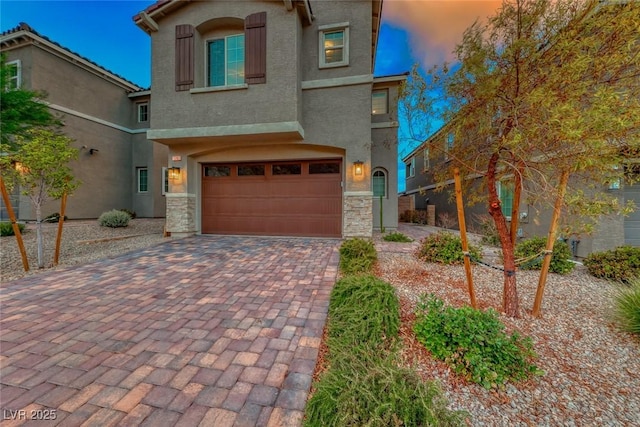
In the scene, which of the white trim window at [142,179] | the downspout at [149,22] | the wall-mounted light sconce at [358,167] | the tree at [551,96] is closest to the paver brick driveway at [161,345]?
the tree at [551,96]

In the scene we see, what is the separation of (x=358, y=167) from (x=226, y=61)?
5.59m

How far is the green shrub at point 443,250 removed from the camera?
5.12 m

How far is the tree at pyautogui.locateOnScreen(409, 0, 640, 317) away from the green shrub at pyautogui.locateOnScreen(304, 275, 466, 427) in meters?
1.93

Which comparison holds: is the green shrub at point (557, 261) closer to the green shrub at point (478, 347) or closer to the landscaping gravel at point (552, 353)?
the landscaping gravel at point (552, 353)

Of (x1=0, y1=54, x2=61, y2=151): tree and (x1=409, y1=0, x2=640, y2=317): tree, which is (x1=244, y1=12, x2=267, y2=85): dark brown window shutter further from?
(x1=0, y1=54, x2=61, y2=151): tree

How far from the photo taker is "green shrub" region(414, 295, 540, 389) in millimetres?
1961

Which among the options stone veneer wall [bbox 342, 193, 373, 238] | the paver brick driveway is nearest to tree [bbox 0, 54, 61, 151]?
the paver brick driveway

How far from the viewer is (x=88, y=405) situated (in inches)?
68.5

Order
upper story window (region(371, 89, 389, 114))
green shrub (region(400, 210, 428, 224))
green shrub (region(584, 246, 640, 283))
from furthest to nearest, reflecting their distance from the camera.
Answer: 1. green shrub (region(400, 210, 428, 224))
2. upper story window (region(371, 89, 389, 114))
3. green shrub (region(584, 246, 640, 283))

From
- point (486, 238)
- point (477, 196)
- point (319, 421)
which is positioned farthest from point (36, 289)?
point (486, 238)

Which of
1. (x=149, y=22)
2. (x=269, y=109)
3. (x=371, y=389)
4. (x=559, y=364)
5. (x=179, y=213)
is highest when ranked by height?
(x=149, y=22)

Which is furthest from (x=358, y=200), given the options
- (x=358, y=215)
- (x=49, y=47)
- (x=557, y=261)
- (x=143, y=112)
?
(x=49, y=47)

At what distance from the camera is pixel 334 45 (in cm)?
805

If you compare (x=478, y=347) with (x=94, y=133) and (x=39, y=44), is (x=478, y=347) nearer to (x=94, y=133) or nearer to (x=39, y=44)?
(x=94, y=133)
